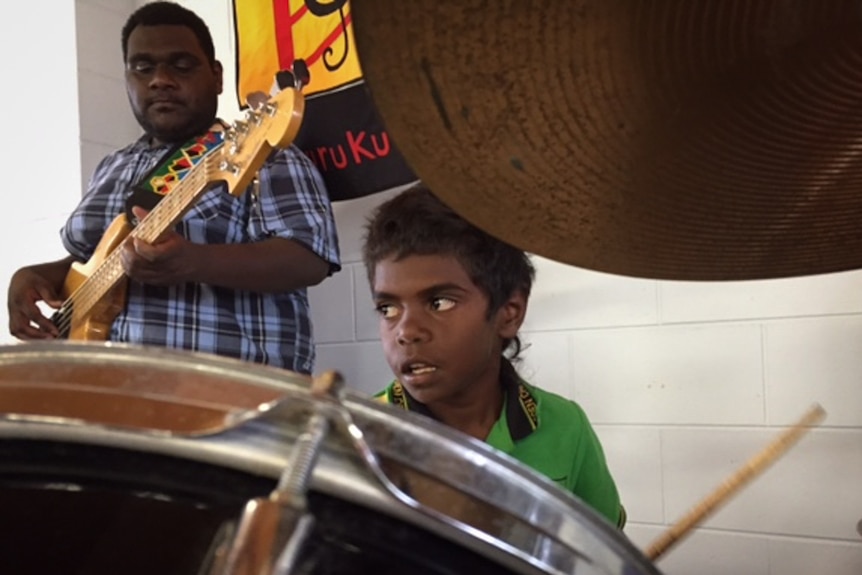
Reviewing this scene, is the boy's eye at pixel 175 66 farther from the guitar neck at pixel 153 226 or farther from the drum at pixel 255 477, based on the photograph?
the drum at pixel 255 477

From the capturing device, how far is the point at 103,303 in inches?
49.9

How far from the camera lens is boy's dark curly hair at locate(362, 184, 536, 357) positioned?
101 cm

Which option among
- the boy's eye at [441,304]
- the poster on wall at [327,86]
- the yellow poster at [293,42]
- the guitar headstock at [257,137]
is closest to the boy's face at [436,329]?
the boy's eye at [441,304]

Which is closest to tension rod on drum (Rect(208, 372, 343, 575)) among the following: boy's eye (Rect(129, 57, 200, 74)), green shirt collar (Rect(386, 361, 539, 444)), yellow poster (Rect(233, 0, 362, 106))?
green shirt collar (Rect(386, 361, 539, 444))

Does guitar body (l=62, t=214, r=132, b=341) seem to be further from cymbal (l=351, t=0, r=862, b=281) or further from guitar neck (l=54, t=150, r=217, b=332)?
cymbal (l=351, t=0, r=862, b=281)

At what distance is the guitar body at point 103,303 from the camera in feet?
4.14

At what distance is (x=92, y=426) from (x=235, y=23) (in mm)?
1364

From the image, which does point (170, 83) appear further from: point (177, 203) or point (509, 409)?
point (509, 409)

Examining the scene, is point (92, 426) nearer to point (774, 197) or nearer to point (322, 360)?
point (774, 197)

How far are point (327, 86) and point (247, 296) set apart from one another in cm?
38

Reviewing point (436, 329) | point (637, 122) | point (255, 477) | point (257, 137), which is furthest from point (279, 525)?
point (257, 137)

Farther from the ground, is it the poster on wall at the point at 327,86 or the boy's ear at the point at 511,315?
the poster on wall at the point at 327,86

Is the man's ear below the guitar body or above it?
above

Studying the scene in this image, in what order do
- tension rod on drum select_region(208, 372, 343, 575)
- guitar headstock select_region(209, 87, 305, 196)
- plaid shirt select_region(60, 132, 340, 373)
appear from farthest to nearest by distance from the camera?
plaid shirt select_region(60, 132, 340, 373) → guitar headstock select_region(209, 87, 305, 196) → tension rod on drum select_region(208, 372, 343, 575)
